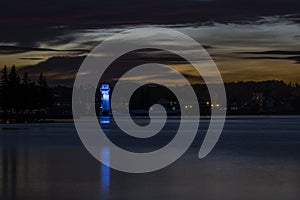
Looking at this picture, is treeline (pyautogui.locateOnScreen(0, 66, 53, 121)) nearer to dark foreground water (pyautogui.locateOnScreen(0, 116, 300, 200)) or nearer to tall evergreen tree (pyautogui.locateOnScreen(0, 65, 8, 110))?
tall evergreen tree (pyautogui.locateOnScreen(0, 65, 8, 110))

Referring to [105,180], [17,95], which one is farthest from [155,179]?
[17,95]

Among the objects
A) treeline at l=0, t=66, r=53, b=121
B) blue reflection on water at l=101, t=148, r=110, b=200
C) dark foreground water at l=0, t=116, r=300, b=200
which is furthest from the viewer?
treeline at l=0, t=66, r=53, b=121

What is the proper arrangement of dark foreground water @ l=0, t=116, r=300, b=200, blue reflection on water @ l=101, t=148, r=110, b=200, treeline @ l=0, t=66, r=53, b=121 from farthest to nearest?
treeline @ l=0, t=66, r=53, b=121, blue reflection on water @ l=101, t=148, r=110, b=200, dark foreground water @ l=0, t=116, r=300, b=200

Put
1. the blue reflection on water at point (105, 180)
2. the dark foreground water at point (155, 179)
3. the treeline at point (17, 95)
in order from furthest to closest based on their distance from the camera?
the treeline at point (17, 95), the blue reflection on water at point (105, 180), the dark foreground water at point (155, 179)

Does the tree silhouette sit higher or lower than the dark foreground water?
higher

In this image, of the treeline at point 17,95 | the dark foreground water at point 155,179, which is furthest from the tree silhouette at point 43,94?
the dark foreground water at point 155,179

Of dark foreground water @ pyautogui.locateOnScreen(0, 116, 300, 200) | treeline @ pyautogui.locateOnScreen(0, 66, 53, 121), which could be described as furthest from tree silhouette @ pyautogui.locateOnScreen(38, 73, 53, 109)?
dark foreground water @ pyautogui.locateOnScreen(0, 116, 300, 200)

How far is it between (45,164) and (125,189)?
8.66 m

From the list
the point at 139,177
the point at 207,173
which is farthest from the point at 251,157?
the point at 139,177

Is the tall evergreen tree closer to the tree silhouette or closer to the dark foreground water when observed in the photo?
the tree silhouette

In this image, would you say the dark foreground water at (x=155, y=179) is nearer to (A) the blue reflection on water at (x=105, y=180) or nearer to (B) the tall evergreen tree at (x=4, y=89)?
(A) the blue reflection on water at (x=105, y=180)

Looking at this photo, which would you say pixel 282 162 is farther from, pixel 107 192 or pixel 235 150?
pixel 107 192

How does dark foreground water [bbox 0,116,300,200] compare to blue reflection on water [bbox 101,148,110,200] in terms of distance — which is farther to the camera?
blue reflection on water [bbox 101,148,110,200]

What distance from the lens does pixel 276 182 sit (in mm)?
22250
